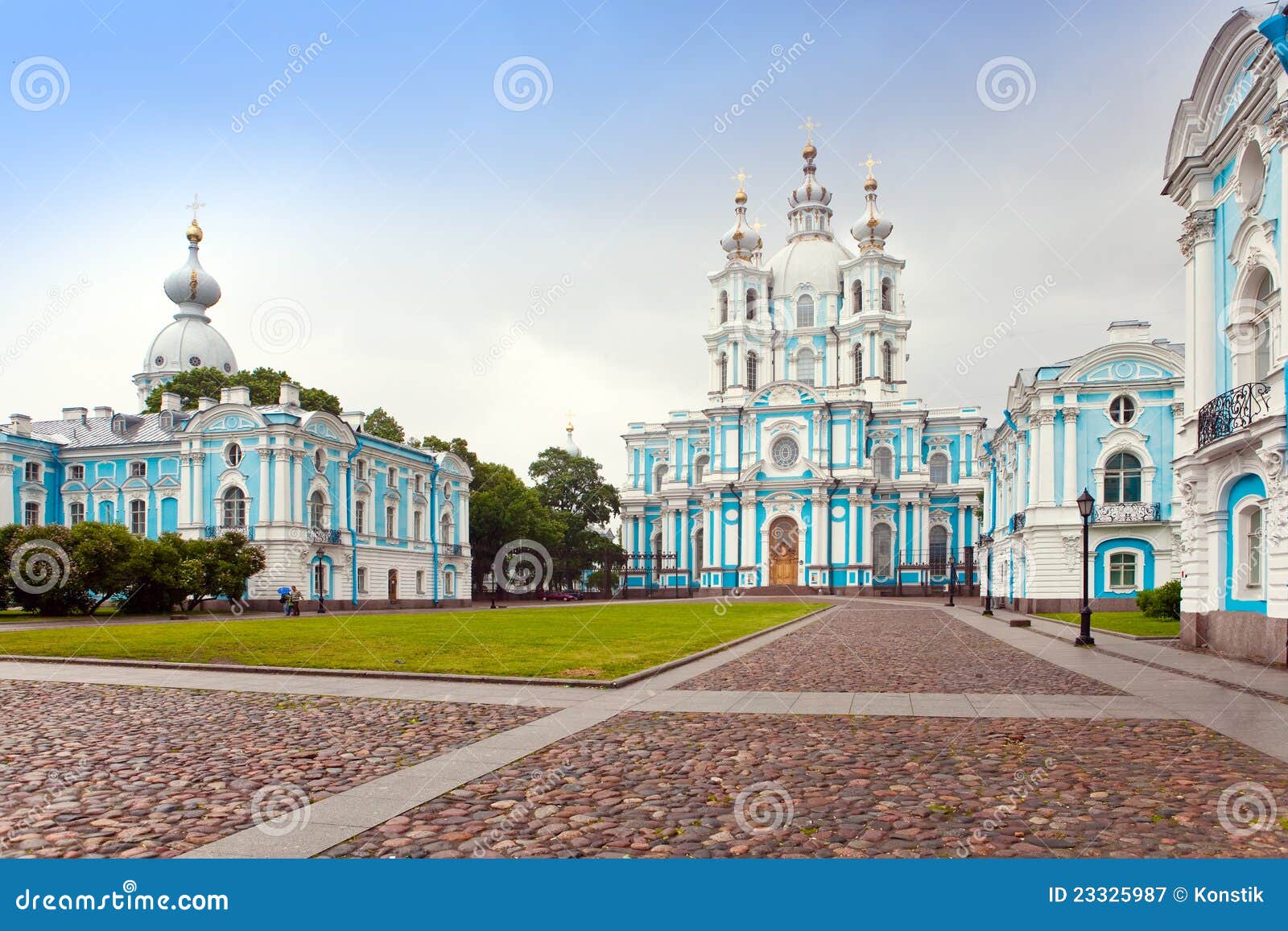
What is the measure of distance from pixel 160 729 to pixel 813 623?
23.8 metres

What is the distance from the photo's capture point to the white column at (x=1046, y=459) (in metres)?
39.0

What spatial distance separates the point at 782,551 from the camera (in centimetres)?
7181

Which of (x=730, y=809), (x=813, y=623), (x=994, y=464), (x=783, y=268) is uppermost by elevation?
(x=783, y=268)

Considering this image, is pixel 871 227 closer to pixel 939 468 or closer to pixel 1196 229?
pixel 939 468

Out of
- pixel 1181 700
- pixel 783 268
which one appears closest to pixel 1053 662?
pixel 1181 700

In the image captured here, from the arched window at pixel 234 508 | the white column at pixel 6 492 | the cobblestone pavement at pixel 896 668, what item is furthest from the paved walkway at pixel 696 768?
the white column at pixel 6 492

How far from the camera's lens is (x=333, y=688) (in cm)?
1345

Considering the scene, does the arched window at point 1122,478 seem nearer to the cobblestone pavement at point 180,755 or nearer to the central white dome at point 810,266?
the cobblestone pavement at point 180,755

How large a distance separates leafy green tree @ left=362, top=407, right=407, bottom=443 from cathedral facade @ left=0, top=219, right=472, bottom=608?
893 centimetres

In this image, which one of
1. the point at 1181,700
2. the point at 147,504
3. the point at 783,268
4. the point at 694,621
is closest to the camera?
the point at 1181,700

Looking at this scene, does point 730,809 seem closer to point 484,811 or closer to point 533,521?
point 484,811

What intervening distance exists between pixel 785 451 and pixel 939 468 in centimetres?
1376

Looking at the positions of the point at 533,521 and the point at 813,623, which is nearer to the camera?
the point at 813,623

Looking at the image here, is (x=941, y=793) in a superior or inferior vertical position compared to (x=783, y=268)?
inferior
